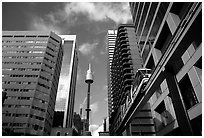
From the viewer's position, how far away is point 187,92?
17.4m

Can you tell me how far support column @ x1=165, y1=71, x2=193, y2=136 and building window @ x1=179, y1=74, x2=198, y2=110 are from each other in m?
2.03

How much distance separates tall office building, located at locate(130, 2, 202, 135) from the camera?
12344 millimetres

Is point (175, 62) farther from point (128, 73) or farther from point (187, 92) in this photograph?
point (128, 73)

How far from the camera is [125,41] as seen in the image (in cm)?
7281

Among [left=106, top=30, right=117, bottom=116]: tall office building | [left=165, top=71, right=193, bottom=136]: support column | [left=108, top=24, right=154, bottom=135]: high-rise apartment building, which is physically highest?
[left=106, top=30, right=117, bottom=116]: tall office building

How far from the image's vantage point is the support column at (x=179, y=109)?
13.3 meters

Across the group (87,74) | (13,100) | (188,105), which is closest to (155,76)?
(188,105)

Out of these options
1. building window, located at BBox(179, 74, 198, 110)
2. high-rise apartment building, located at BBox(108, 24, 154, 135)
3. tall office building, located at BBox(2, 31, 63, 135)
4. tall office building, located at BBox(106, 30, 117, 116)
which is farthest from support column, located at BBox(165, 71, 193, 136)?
tall office building, located at BBox(106, 30, 117, 116)

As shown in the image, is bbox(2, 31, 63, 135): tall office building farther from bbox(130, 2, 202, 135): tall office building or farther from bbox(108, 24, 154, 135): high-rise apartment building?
bbox(130, 2, 202, 135): tall office building

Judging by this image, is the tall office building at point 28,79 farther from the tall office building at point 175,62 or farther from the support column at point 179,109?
the support column at point 179,109

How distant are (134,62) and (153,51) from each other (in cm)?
4293

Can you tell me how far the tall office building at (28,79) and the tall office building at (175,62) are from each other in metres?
57.8

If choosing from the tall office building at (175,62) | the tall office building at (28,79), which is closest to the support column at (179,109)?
the tall office building at (175,62)

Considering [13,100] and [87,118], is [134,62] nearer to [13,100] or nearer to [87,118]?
[87,118]
